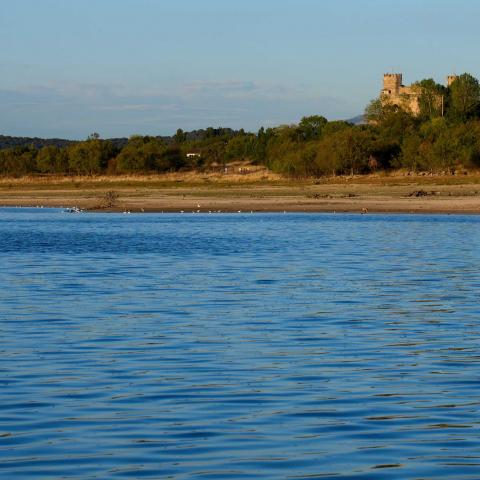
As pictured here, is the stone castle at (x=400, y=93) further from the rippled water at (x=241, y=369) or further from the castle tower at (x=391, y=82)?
the rippled water at (x=241, y=369)

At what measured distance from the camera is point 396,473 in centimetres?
967

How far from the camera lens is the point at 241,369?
47.9ft

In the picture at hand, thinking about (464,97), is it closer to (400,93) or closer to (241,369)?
(400,93)

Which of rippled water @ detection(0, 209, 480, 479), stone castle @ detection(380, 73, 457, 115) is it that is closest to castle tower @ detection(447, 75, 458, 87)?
stone castle @ detection(380, 73, 457, 115)

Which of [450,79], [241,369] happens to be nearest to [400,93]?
[450,79]

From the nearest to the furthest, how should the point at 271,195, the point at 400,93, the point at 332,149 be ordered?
the point at 271,195, the point at 332,149, the point at 400,93

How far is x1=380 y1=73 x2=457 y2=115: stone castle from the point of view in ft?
443

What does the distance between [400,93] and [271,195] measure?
7897 centimetres

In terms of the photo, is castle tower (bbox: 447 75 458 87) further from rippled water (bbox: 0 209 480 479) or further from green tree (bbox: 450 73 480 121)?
rippled water (bbox: 0 209 480 479)

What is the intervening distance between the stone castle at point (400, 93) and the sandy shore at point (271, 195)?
4199 centimetres

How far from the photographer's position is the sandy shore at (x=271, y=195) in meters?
63.0

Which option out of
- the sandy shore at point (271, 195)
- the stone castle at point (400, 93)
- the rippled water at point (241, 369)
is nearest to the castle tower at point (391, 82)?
the stone castle at point (400, 93)

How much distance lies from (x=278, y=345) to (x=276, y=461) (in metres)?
6.67

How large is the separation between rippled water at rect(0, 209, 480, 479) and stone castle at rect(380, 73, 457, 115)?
342 feet
